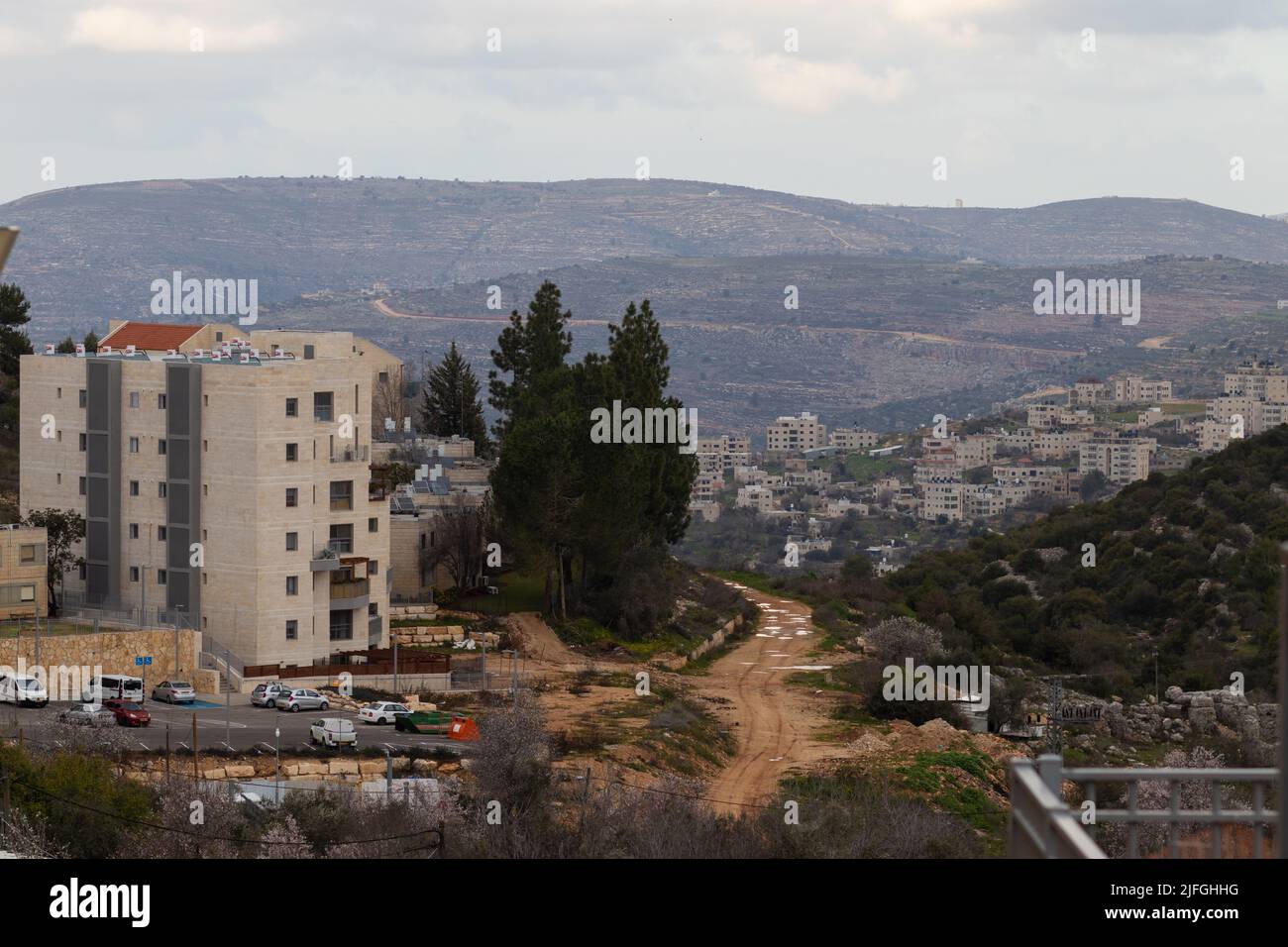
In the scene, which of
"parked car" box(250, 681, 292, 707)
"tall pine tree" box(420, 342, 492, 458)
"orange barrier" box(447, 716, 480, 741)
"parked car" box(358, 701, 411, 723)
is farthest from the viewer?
"tall pine tree" box(420, 342, 492, 458)

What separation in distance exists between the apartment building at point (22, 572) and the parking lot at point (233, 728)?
4968mm

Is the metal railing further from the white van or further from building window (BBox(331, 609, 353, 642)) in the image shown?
building window (BBox(331, 609, 353, 642))

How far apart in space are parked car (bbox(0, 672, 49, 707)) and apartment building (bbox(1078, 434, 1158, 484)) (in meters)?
90.7

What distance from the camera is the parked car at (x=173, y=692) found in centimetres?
3491

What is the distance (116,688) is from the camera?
34.2m

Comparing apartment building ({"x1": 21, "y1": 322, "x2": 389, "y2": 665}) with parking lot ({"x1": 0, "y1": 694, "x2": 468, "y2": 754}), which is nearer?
parking lot ({"x1": 0, "y1": 694, "x2": 468, "y2": 754})

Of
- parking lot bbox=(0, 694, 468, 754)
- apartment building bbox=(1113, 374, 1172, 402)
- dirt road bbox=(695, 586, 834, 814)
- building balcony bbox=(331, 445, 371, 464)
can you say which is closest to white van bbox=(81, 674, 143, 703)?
parking lot bbox=(0, 694, 468, 754)

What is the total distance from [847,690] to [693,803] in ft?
52.4

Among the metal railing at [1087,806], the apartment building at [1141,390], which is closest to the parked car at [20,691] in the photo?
the metal railing at [1087,806]

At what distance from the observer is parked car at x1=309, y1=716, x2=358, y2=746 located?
102 feet

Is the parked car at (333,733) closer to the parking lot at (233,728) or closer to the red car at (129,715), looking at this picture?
the parking lot at (233,728)

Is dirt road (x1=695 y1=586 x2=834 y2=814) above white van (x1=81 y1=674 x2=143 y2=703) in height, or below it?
below

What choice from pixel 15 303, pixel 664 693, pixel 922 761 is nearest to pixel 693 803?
pixel 922 761
